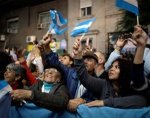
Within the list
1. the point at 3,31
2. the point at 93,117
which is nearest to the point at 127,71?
the point at 93,117

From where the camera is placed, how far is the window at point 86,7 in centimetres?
1709

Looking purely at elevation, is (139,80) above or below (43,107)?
above

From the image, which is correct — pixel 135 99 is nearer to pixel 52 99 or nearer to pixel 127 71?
pixel 127 71

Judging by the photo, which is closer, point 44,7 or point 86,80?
point 86,80

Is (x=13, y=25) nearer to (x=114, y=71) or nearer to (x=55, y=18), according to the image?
(x=55, y=18)

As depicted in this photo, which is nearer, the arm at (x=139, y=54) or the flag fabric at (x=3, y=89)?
the arm at (x=139, y=54)

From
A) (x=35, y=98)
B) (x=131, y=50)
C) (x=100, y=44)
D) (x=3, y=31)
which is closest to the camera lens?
(x=35, y=98)

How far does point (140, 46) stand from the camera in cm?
344

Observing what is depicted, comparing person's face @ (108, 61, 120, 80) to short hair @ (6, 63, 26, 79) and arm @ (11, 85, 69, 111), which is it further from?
short hair @ (6, 63, 26, 79)

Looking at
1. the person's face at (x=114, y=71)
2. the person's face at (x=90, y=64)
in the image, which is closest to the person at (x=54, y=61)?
the person's face at (x=90, y=64)

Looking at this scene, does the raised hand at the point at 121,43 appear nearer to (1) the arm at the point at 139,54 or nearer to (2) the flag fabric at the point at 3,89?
(1) the arm at the point at 139,54

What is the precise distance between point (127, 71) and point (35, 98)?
103 centimetres

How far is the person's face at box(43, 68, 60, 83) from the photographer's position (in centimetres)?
410

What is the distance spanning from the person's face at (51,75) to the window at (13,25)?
1712cm
